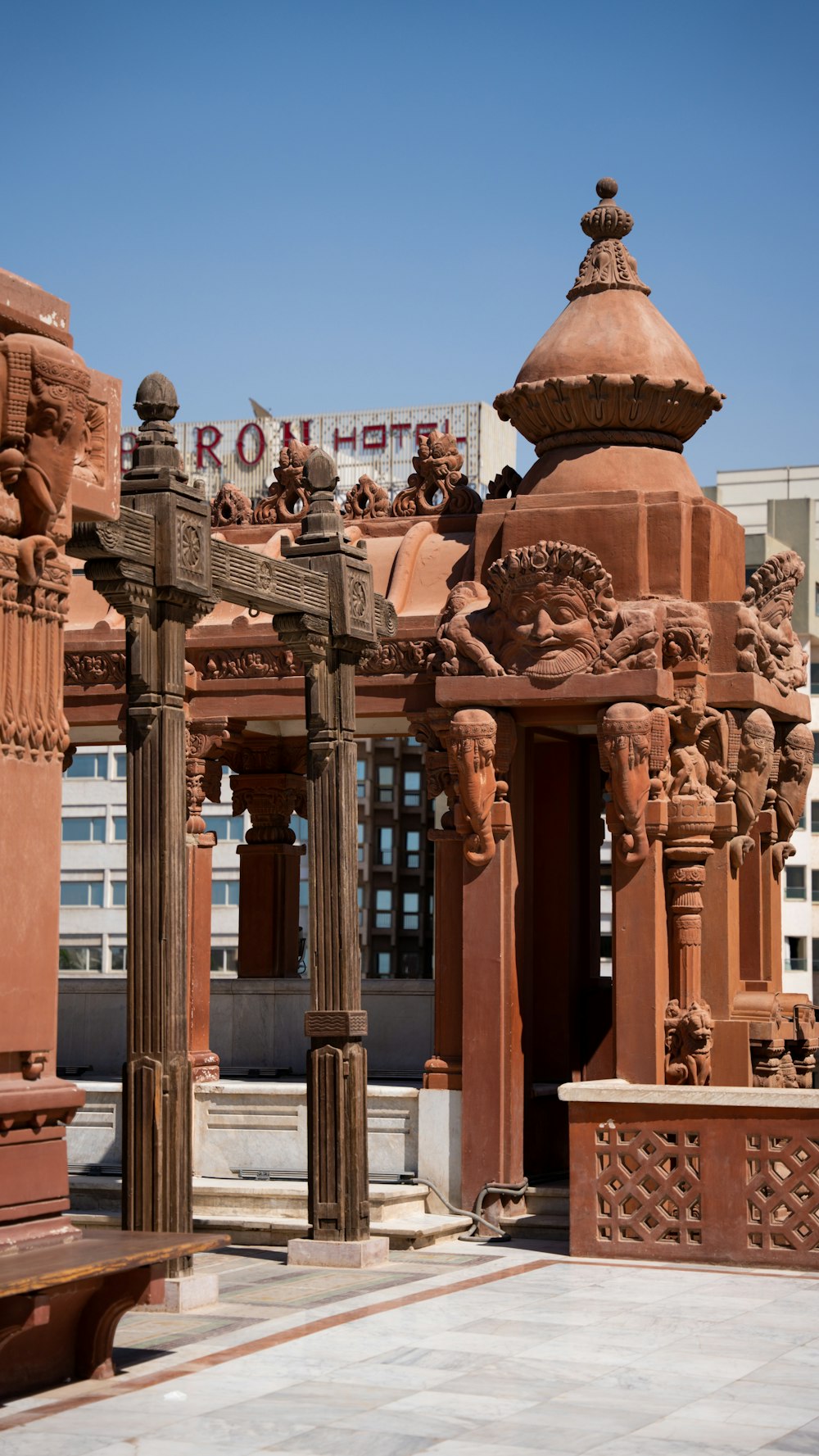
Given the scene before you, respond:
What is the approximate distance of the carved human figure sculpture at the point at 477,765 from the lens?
15133 mm

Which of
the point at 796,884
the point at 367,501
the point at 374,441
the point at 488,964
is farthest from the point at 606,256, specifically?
the point at 374,441

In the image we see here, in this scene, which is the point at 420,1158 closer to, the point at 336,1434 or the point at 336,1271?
the point at 336,1271

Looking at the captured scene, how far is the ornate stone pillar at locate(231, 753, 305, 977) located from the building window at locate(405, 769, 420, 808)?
2220 cm

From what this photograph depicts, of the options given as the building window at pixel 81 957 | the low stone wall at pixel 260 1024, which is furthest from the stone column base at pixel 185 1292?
the building window at pixel 81 957

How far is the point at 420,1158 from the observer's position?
603 inches

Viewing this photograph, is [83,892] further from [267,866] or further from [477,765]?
[477,765]

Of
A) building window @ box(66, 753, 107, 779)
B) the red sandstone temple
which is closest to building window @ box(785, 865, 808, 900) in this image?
building window @ box(66, 753, 107, 779)

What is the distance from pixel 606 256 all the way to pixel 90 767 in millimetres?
44716

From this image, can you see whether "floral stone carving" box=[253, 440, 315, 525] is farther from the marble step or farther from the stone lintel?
the stone lintel

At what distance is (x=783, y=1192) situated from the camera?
12773 mm

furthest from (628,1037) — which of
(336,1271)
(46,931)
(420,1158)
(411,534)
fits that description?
(46,931)

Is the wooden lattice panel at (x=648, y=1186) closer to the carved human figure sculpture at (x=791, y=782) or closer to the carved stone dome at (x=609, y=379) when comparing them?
the carved human figure sculpture at (x=791, y=782)

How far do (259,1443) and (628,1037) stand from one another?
24.1 ft

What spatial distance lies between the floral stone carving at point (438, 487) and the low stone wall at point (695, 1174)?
5315 mm
